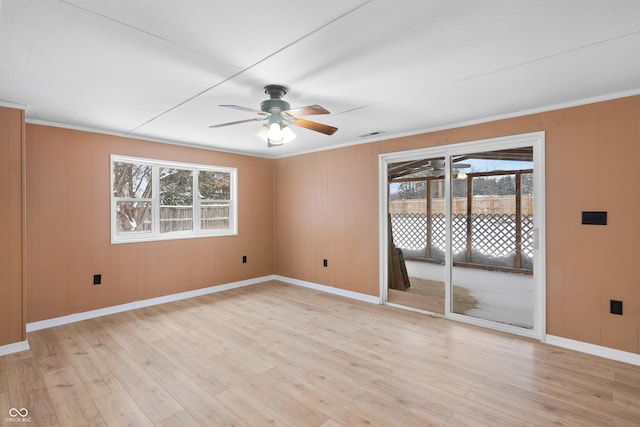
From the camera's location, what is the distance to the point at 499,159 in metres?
3.54

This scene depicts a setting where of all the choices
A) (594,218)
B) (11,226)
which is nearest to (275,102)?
(11,226)

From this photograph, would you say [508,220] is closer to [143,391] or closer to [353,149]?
[353,149]

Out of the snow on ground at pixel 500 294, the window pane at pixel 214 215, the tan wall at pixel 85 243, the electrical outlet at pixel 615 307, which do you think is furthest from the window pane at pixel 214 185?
the electrical outlet at pixel 615 307

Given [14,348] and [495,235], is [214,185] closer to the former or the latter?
[14,348]

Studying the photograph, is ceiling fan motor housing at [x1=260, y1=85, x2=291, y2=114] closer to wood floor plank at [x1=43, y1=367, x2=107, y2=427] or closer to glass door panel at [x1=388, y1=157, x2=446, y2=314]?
glass door panel at [x1=388, y1=157, x2=446, y2=314]

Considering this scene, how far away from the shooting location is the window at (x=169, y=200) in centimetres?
422

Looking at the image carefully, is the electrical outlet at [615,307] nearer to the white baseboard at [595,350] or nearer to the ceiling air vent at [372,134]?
the white baseboard at [595,350]

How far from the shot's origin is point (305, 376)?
2.53 m

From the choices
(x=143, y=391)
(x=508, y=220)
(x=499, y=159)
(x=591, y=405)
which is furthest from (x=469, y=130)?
(x=143, y=391)

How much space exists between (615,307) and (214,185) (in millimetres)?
5186

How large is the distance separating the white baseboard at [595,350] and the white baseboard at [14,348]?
5077 millimetres

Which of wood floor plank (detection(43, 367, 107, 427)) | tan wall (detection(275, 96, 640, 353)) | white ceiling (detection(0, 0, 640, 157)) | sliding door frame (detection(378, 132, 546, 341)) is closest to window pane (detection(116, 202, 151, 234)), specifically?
white ceiling (detection(0, 0, 640, 157))

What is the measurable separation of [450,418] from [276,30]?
8.52 feet

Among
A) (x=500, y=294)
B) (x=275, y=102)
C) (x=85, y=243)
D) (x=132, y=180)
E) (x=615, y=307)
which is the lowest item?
(x=500, y=294)
